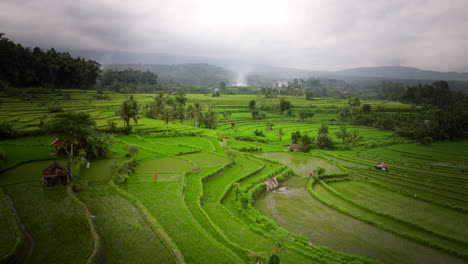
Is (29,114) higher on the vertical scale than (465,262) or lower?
higher

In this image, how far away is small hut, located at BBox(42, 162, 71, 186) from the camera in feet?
69.2

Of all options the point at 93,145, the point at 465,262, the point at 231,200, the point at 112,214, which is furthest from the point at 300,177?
A: the point at 93,145

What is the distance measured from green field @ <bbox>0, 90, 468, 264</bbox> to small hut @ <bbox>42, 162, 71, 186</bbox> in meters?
0.71

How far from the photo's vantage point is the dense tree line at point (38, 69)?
5591 cm

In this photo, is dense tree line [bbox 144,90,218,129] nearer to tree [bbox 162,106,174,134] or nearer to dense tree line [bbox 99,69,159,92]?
tree [bbox 162,106,174,134]

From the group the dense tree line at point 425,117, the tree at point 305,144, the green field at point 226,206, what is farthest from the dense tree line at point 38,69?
the dense tree line at point 425,117

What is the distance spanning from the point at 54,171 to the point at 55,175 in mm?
371

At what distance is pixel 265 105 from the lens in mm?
88250

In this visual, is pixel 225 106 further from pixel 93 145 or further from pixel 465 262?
pixel 465 262

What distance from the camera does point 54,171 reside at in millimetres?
21281

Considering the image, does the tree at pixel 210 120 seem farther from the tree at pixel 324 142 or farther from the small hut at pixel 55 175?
the small hut at pixel 55 175

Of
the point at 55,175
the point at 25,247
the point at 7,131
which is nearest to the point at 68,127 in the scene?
the point at 55,175

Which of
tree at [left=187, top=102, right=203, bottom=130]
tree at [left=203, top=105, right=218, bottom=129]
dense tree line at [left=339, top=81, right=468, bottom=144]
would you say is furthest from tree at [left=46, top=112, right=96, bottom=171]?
dense tree line at [left=339, top=81, right=468, bottom=144]

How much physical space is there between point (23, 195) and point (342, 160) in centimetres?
4141
